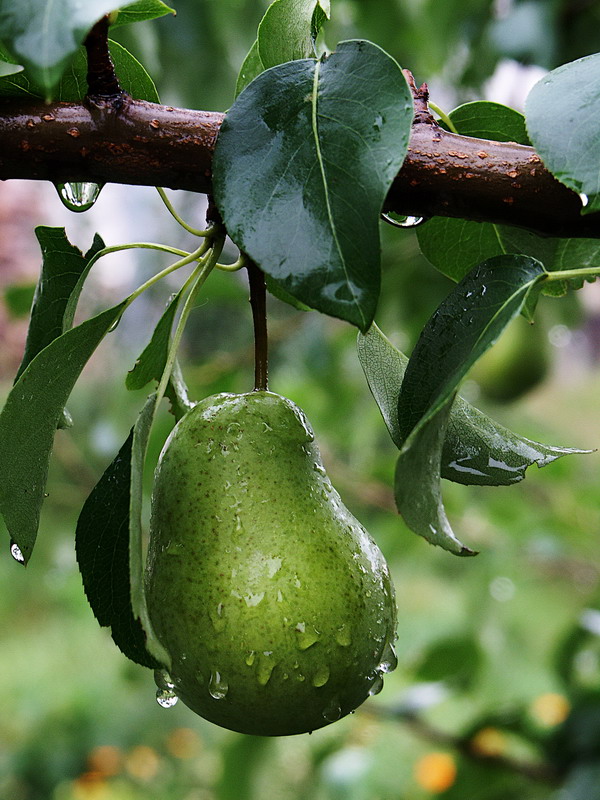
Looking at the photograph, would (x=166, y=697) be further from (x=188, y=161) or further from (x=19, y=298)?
(x=19, y=298)

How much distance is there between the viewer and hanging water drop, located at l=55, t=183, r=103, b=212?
545mm

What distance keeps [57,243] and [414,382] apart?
230 millimetres

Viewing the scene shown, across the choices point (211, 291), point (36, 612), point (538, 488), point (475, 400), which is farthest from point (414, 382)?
point (36, 612)

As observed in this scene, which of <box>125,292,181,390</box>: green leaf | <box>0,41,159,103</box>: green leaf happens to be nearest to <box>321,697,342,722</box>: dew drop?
<box>125,292,181,390</box>: green leaf

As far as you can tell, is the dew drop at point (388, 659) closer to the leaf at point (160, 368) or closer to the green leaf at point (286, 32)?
the leaf at point (160, 368)

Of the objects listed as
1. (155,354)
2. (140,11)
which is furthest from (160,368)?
(140,11)

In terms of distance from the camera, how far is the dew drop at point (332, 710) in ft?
1.48

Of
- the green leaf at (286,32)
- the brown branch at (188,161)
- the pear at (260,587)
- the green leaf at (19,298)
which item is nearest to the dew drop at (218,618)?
the pear at (260,587)

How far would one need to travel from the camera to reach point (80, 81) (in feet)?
1.63

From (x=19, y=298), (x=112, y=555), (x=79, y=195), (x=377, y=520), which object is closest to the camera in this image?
(x=112, y=555)

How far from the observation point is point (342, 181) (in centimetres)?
39

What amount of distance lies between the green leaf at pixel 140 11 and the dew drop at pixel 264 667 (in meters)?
0.34

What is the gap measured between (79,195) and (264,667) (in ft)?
1.01

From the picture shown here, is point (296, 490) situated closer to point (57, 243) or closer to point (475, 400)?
point (57, 243)
